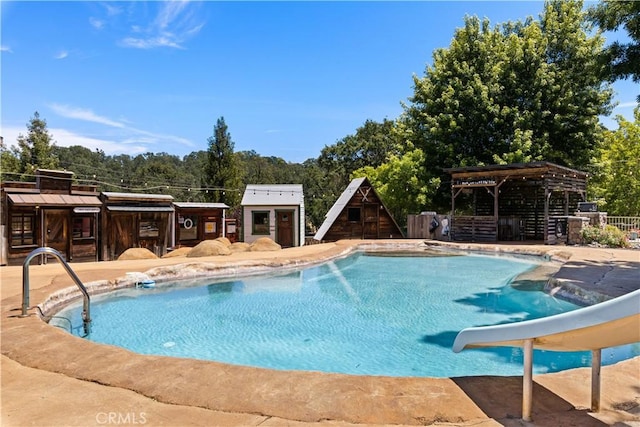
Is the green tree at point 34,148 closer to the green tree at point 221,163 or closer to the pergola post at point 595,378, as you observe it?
the green tree at point 221,163

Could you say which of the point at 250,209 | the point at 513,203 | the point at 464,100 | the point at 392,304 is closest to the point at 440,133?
the point at 464,100

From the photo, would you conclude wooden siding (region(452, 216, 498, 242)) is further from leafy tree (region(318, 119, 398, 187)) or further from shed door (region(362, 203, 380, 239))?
leafy tree (region(318, 119, 398, 187))

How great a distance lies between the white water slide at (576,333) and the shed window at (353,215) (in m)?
18.4

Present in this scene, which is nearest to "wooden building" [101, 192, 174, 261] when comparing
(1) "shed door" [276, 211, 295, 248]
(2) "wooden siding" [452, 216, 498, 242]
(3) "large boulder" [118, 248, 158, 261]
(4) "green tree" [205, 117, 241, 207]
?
(3) "large boulder" [118, 248, 158, 261]

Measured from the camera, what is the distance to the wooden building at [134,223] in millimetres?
15492

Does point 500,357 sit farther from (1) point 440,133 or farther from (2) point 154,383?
(1) point 440,133

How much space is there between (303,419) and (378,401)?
65 cm

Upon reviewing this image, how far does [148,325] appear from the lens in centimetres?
708

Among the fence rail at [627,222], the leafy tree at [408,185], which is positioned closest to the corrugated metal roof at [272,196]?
the leafy tree at [408,185]

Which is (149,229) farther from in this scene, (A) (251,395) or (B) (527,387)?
(B) (527,387)

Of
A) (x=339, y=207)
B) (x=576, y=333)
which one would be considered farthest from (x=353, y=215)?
(x=576, y=333)

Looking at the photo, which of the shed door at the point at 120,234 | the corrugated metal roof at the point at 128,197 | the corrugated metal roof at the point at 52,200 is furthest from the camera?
the shed door at the point at 120,234

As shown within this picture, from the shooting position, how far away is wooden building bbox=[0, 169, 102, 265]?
12961 mm

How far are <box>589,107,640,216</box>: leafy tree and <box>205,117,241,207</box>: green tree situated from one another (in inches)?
1063
